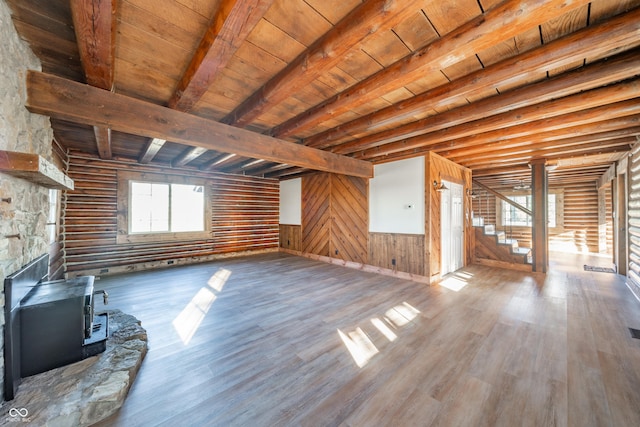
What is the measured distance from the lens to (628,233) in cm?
467

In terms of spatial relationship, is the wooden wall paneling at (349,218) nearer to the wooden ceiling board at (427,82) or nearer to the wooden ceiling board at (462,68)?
the wooden ceiling board at (427,82)

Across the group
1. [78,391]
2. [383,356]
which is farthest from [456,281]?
[78,391]

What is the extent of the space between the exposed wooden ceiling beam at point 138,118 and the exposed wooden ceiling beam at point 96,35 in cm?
18

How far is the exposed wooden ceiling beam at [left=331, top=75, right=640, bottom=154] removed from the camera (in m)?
2.08

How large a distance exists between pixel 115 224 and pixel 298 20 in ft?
20.2

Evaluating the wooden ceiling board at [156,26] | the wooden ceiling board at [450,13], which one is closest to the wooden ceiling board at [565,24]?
the wooden ceiling board at [450,13]

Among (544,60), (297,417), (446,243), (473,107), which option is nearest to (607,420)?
(297,417)

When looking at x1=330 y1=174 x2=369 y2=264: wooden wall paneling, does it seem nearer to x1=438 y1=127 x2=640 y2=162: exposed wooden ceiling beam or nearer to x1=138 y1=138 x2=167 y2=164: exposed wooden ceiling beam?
x1=438 y1=127 x2=640 y2=162: exposed wooden ceiling beam

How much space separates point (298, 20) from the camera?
5.36 feet

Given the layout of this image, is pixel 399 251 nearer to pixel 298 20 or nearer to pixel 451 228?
pixel 451 228

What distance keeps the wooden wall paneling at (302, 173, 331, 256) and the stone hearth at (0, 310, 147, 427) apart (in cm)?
509

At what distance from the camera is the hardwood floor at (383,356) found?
64.6 inches

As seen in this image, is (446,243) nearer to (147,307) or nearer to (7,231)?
(147,307)

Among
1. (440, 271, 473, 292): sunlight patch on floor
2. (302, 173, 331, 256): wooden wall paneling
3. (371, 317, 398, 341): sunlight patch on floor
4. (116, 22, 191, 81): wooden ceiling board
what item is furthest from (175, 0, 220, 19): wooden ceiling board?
(302, 173, 331, 256): wooden wall paneling
